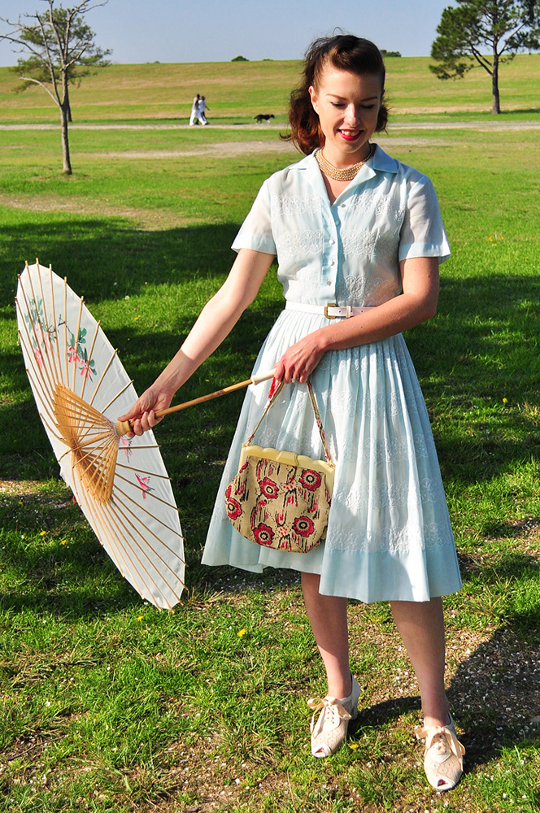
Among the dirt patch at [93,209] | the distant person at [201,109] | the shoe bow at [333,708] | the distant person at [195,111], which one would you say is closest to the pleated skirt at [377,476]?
the shoe bow at [333,708]

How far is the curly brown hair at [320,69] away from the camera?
2.19 m

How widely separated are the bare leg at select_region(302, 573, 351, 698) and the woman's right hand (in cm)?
72

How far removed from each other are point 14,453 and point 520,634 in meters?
3.34

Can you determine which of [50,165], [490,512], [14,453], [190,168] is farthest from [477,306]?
[50,165]

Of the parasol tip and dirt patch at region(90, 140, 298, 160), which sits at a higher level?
dirt patch at region(90, 140, 298, 160)

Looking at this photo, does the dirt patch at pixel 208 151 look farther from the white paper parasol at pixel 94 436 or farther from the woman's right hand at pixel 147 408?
the woman's right hand at pixel 147 408

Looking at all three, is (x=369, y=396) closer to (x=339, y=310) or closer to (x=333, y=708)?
(x=339, y=310)

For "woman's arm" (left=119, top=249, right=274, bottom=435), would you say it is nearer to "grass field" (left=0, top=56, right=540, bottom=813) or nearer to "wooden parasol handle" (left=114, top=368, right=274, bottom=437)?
"wooden parasol handle" (left=114, top=368, right=274, bottom=437)

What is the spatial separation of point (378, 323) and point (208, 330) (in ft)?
1.88

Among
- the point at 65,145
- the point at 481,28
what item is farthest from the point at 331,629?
the point at 481,28

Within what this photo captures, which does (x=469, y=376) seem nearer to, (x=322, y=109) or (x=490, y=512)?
(x=490, y=512)

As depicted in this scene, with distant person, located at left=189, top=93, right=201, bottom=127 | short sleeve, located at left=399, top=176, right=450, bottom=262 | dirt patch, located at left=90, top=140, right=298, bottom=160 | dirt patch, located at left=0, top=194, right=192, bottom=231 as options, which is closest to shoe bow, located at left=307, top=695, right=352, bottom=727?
short sleeve, located at left=399, top=176, right=450, bottom=262

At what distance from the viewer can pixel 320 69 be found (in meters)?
2.27

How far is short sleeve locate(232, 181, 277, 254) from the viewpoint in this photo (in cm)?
242
